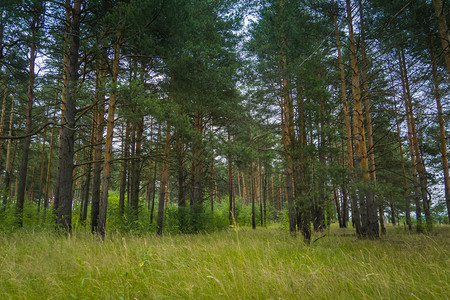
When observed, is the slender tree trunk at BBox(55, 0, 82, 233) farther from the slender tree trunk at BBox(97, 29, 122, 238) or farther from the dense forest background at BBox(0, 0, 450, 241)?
the slender tree trunk at BBox(97, 29, 122, 238)

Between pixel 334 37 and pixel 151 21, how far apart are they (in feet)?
23.7

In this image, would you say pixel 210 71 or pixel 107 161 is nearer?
pixel 107 161

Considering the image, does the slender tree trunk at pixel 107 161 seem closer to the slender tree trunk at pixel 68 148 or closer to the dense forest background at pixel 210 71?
the dense forest background at pixel 210 71

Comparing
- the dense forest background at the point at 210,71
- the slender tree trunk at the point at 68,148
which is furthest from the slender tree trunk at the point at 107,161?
the slender tree trunk at the point at 68,148

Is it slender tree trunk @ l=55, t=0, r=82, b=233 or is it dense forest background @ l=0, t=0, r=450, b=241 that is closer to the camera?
dense forest background @ l=0, t=0, r=450, b=241

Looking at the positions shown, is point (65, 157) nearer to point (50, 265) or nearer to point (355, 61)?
point (50, 265)

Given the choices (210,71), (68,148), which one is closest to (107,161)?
(68,148)

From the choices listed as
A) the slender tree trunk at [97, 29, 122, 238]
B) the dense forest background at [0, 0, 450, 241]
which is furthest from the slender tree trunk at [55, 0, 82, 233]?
the slender tree trunk at [97, 29, 122, 238]

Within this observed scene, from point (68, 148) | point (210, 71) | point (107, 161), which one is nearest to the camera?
point (107, 161)

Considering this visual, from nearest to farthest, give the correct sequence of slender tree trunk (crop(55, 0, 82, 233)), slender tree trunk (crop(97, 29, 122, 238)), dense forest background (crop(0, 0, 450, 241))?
1. dense forest background (crop(0, 0, 450, 241))
2. slender tree trunk (crop(97, 29, 122, 238))
3. slender tree trunk (crop(55, 0, 82, 233))

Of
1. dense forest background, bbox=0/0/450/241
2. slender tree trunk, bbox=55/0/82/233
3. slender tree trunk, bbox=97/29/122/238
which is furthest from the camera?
slender tree trunk, bbox=55/0/82/233

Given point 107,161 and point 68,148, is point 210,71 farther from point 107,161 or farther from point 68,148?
point 68,148

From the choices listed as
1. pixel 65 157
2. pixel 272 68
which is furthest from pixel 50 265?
pixel 272 68

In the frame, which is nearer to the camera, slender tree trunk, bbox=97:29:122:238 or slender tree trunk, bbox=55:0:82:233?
slender tree trunk, bbox=97:29:122:238
